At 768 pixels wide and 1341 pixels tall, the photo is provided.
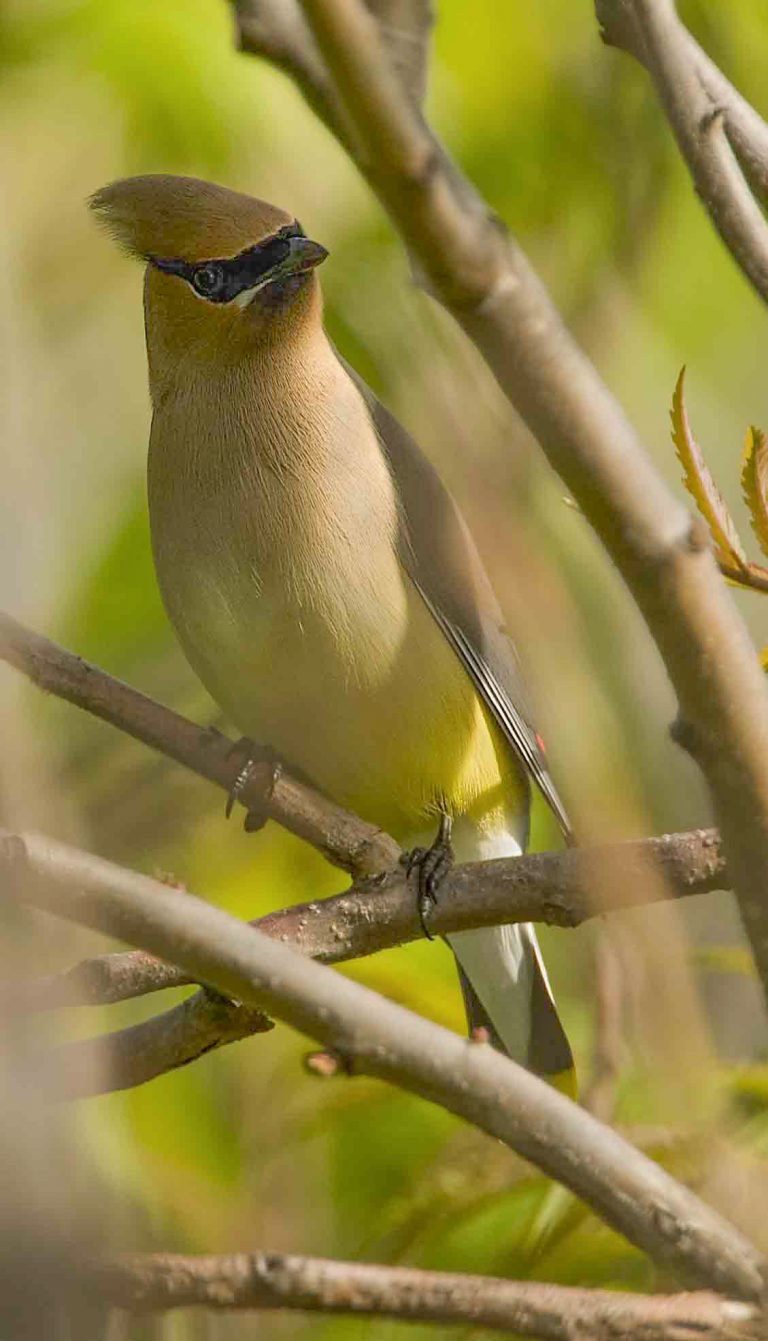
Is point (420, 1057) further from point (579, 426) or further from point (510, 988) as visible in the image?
point (510, 988)

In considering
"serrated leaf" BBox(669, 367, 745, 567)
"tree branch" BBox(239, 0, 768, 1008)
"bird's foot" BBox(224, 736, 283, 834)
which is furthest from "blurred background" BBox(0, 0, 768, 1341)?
"tree branch" BBox(239, 0, 768, 1008)

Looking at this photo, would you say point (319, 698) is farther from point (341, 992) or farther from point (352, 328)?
point (341, 992)

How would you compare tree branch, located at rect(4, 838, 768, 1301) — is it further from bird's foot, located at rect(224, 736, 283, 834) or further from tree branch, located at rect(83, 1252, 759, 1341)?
bird's foot, located at rect(224, 736, 283, 834)

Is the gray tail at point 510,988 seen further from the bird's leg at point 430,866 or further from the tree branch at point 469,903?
the tree branch at point 469,903

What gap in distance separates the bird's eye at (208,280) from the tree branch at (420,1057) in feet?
6.36

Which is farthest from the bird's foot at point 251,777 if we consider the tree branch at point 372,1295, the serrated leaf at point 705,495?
the serrated leaf at point 705,495

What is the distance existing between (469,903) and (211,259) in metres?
1.55

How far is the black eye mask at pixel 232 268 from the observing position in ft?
11.1

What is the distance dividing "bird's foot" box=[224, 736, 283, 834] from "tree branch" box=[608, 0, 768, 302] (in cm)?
128

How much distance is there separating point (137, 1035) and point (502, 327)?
1.41m

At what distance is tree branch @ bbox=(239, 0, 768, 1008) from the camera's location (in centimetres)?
133

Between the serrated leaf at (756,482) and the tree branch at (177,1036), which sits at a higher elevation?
the serrated leaf at (756,482)

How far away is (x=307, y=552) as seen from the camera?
10.8ft

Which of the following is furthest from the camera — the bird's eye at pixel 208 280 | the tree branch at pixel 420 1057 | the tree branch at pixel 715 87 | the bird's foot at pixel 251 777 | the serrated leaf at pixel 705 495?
the bird's eye at pixel 208 280
